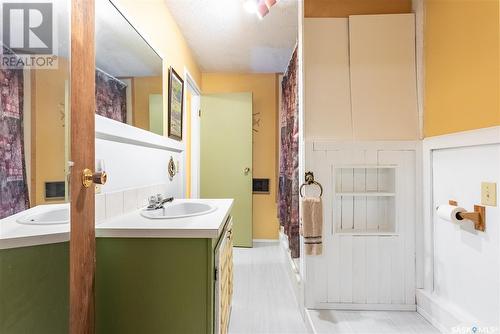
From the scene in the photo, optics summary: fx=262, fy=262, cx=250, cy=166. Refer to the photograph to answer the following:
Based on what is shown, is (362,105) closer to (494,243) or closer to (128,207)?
(494,243)

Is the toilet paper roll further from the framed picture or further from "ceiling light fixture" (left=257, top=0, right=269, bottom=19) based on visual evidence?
the framed picture

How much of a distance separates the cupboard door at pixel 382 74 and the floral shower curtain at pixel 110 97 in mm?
1465

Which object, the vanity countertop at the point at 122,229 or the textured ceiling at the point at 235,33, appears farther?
the textured ceiling at the point at 235,33

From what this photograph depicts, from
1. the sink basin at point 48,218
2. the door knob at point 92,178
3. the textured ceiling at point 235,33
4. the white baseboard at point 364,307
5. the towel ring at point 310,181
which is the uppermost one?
the textured ceiling at point 235,33

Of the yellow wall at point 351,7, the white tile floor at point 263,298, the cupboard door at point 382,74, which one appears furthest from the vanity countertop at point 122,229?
the yellow wall at point 351,7

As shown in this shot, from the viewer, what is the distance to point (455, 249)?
1.49 m

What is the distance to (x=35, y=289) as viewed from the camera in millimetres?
731

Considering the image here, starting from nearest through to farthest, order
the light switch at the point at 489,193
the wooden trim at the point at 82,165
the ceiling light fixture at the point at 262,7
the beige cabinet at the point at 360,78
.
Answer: the wooden trim at the point at 82,165 → the light switch at the point at 489,193 → the beige cabinet at the point at 360,78 → the ceiling light fixture at the point at 262,7

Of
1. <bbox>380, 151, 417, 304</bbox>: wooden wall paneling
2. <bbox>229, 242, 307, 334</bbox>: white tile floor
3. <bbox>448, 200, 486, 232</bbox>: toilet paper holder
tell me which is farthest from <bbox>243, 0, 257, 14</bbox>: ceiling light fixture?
<bbox>229, 242, 307, 334</bbox>: white tile floor

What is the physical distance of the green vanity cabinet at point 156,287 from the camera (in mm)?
1093

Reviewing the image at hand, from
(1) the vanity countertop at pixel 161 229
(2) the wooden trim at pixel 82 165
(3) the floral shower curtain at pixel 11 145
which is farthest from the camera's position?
(1) the vanity countertop at pixel 161 229

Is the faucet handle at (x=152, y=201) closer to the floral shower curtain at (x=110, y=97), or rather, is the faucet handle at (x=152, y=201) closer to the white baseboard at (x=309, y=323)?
the floral shower curtain at (x=110, y=97)

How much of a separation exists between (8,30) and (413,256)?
2.25 meters

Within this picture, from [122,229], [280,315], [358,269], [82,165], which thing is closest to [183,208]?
[122,229]
